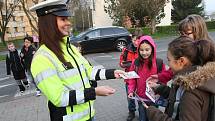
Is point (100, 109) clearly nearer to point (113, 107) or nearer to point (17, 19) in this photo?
point (113, 107)

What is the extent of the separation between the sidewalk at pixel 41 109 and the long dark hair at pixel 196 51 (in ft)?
11.2

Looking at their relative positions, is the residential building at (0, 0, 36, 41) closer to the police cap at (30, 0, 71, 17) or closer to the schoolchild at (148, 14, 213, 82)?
the schoolchild at (148, 14, 213, 82)

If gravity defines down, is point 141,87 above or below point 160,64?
below

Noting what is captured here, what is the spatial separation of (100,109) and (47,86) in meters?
4.09

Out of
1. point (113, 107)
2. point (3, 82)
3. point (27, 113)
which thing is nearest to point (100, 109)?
point (113, 107)

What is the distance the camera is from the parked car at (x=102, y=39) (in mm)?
16953

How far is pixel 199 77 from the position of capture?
2.05 metres

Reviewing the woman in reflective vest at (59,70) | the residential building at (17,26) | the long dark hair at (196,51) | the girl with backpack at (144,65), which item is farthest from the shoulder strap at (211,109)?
the residential building at (17,26)

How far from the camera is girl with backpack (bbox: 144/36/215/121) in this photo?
200 centimetres

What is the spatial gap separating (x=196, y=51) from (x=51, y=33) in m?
1.12

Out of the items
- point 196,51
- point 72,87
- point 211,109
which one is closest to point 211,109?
point 211,109

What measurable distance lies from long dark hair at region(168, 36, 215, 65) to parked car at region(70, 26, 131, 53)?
1464 centimetres

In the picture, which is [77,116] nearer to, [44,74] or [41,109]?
[44,74]

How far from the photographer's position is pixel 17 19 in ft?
202
